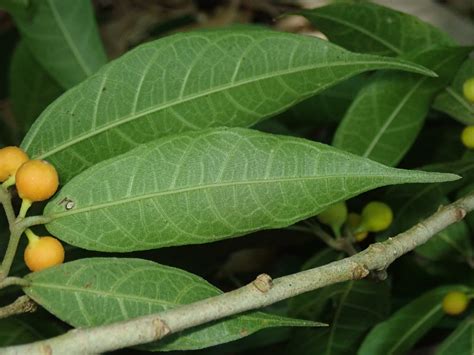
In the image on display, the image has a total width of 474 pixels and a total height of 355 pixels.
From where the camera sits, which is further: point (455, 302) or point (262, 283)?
point (455, 302)

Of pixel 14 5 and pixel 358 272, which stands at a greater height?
pixel 14 5

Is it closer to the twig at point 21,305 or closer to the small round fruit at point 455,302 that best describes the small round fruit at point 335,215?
the small round fruit at point 455,302

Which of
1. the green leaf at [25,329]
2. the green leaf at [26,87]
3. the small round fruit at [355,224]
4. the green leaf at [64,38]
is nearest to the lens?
the green leaf at [25,329]

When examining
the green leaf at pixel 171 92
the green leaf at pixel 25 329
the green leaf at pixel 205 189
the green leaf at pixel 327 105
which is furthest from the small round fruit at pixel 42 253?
the green leaf at pixel 327 105

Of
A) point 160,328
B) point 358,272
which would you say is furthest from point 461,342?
point 160,328

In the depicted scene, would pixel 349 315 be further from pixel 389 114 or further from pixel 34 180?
pixel 34 180
